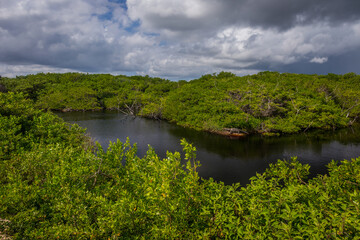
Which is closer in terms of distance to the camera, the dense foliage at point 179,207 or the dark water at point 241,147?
the dense foliage at point 179,207

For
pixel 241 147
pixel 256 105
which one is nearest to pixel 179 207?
pixel 241 147

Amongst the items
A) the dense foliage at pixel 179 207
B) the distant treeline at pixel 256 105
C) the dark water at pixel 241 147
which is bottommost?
the dark water at pixel 241 147

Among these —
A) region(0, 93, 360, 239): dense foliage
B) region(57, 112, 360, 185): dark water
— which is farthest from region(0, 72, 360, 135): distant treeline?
region(0, 93, 360, 239): dense foliage

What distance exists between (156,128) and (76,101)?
152 ft

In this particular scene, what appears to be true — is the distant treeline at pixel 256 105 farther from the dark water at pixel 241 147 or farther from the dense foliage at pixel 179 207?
the dense foliage at pixel 179 207

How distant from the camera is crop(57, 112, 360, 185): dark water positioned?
2847cm

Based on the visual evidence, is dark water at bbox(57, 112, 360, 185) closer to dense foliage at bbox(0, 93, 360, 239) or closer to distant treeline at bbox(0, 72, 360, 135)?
distant treeline at bbox(0, 72, 360, 135)

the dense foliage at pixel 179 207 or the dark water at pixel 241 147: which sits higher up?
the dense foliage at pixel 179 207

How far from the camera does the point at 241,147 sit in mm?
38000

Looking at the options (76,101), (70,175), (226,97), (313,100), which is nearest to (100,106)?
(76,101)

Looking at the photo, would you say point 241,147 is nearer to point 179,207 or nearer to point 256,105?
point 256,105

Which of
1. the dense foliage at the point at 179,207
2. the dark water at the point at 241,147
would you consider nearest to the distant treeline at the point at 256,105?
the dark water at the point at 241,147

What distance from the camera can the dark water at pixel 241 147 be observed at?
2847 centimetres

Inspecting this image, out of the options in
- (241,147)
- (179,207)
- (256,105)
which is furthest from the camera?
(256,105)
